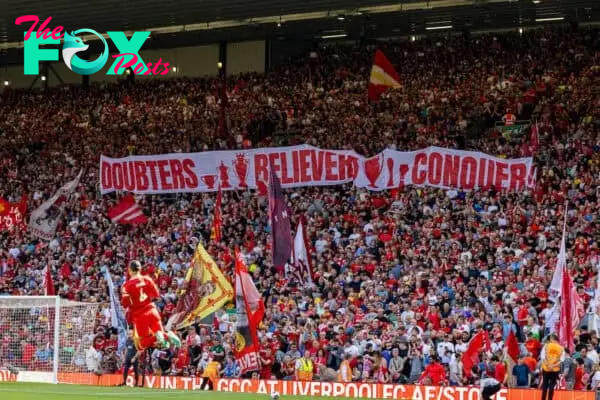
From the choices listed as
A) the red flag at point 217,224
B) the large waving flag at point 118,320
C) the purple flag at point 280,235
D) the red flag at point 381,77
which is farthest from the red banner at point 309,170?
the large waving flag at point 118,320

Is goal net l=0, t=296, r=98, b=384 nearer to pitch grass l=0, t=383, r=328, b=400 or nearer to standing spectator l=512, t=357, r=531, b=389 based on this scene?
pitch grass l=0, t=383, r=328, b=400

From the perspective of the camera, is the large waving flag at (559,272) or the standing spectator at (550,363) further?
the large waving flag at (559,272)

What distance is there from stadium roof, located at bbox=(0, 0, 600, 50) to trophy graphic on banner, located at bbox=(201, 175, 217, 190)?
21.1 ft

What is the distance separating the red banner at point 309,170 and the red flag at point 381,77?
4680mm

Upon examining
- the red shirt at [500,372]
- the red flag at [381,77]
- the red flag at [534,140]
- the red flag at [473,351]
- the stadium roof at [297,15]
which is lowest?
the red shirt at [500,372]

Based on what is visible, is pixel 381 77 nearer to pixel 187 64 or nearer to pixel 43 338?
pixel 187 64

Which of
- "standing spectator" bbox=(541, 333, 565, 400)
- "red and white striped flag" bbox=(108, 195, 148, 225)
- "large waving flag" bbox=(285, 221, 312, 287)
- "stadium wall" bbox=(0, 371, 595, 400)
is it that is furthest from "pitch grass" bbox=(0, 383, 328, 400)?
"red and white striped flag" bbox=(108, 195, 148, 225)

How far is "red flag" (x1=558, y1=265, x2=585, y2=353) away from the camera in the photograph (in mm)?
25953

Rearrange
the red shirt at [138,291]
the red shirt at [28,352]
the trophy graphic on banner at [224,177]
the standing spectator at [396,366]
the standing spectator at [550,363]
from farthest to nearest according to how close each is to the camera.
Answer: the trophy graphic on banner at [224,177] < the red shirt at [28,352] < the standing spectator at [396,366] < the standing spectator at [550,363] < the red shirt at [138,291]

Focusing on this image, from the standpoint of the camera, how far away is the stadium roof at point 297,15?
43062 millimetres

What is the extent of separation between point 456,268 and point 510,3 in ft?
46.5

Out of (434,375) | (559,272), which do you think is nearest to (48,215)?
(434,375)

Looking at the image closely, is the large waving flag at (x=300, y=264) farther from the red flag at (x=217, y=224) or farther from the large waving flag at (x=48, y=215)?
the large waving flag at (x=48, y=215)

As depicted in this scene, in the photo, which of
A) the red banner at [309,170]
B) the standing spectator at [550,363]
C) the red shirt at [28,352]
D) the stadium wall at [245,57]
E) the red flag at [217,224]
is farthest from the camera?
the stadium wall at [245,57]
